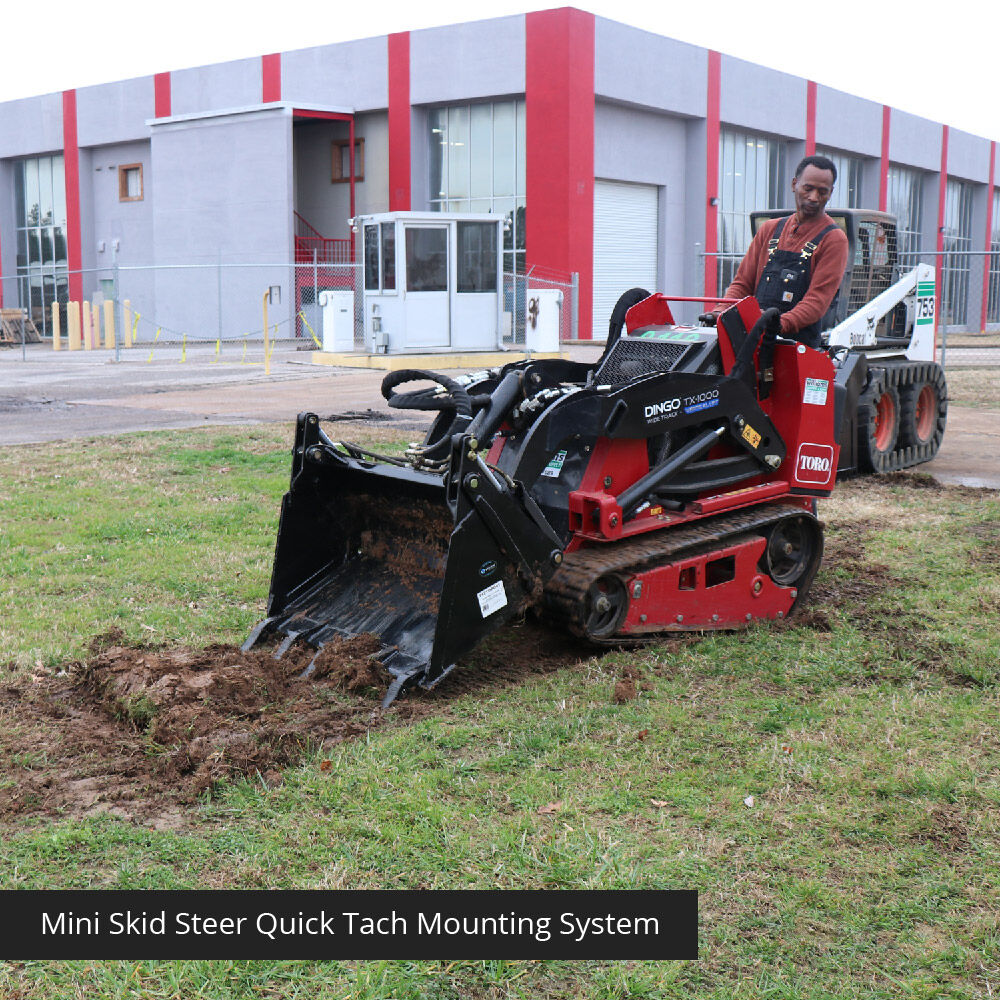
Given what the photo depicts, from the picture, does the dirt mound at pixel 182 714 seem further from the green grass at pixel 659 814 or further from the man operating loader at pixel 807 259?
the man operating loader at pixel 807 259

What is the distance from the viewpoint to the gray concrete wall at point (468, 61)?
99.2 feet

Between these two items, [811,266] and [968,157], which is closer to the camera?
[811,266]

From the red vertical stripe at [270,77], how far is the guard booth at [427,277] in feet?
42.8

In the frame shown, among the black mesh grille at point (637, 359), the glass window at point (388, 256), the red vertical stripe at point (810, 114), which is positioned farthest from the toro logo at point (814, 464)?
the red vertical stripe at point (810, 114)

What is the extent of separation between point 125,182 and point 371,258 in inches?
747

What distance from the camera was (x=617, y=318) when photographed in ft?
20.6

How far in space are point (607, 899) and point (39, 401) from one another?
618 inches

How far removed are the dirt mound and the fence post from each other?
25.0 meters

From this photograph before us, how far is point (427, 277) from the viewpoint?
23984mm

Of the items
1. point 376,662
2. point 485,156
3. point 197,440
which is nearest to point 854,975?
point 376,662

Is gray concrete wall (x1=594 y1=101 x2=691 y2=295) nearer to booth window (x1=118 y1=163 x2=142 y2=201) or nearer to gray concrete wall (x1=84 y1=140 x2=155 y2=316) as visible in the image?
gray concrete wall (x1=84 y1=140 x2=155 y2=316)

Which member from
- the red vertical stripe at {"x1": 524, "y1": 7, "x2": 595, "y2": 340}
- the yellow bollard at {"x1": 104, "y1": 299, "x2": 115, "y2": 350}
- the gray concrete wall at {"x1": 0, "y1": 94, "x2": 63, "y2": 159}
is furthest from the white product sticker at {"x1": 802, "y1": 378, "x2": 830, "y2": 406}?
the gray concrete wall at {"x1": 0, "y1": 94, "x2": 63, "y2": 159}

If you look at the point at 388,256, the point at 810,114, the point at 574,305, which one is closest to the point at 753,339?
the point at 388,256

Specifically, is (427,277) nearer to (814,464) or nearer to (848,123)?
(814,464)
